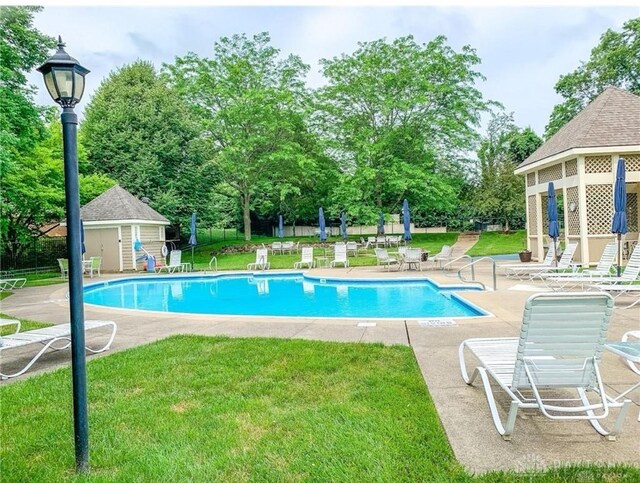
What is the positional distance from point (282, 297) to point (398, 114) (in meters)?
17.7

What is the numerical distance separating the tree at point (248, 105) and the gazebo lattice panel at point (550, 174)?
12.6 metres

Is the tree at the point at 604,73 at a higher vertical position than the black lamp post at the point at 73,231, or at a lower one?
higher

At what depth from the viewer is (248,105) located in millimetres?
24891

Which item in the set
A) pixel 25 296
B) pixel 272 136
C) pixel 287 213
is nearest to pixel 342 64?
pixel 272 136

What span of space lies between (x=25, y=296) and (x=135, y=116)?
53.4 ft

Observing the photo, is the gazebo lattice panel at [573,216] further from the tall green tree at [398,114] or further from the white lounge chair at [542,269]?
the tall green tree at [398,114]

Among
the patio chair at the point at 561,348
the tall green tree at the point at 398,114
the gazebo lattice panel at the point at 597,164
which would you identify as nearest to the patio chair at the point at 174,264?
the tall green tree at the point at 398,114

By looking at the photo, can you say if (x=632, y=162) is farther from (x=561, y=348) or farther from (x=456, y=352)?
(x=561, y=348)

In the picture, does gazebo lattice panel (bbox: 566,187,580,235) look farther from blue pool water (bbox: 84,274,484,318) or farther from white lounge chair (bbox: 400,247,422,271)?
blue pool water (bbox: 84,274,484,318)

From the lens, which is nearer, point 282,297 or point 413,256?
point 282,297

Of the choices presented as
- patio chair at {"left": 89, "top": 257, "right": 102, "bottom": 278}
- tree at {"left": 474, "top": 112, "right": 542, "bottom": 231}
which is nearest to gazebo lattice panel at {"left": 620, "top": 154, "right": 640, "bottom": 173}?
tree at {"left": 474, "top": 112, "right": 542, "bottom": 231}

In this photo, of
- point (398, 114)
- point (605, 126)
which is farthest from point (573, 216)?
point (398, 114)

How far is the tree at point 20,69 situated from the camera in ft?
40.8

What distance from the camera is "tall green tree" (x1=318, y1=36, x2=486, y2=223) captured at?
81.8ft
